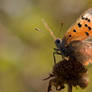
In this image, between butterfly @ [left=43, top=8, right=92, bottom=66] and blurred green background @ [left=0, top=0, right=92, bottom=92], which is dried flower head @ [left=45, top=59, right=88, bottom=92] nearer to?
butterfly @ [left=43, top=8, right=92, bottom=66]

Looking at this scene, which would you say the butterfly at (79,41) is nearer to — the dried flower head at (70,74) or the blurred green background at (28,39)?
the dried flower head at (70,74)

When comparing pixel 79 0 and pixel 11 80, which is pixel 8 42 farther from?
pixel 79 0

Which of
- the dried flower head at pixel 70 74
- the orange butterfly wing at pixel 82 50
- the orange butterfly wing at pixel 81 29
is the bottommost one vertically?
the dried flower head at pixel 70 74

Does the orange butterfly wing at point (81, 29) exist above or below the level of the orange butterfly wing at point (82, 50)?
above

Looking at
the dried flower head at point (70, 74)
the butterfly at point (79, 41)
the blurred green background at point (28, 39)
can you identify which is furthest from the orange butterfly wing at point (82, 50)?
the blurred green background at point (28, 39)

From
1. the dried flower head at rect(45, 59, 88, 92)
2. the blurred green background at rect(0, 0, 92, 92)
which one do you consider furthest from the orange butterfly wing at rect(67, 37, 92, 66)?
the blurred green background at rect(0, 0, 92, 92)

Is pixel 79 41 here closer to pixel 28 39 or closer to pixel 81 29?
pixel 81 29

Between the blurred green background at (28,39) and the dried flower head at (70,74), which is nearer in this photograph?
the dried flower head at (70,74)

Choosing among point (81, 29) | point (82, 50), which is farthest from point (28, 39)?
point (81, 29)
